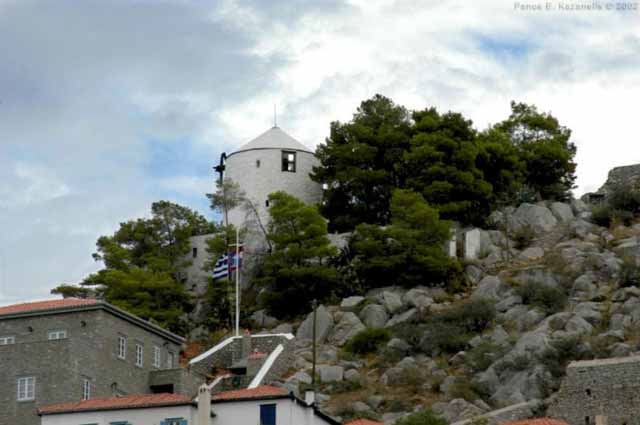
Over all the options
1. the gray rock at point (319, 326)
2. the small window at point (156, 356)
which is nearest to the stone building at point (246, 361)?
the small window at point (156, 356)

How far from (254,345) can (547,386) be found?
53.9 feet

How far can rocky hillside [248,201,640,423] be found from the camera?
70.1 metres

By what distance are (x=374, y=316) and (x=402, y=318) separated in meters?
1.46

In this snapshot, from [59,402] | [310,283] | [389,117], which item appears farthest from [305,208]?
[59,402]

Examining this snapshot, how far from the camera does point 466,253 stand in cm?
8969

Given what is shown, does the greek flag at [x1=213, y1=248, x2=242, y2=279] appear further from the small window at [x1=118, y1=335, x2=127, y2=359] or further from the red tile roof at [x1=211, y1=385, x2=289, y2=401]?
the red tile roof at [x1=211, y1=385, x2=289, y2=401]

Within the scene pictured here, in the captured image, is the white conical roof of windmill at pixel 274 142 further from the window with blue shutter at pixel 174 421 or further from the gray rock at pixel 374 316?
the window with blue shutter at pixel 174 421

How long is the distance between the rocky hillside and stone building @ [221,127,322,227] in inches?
417

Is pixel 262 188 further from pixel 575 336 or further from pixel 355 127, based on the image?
pixel 575 336

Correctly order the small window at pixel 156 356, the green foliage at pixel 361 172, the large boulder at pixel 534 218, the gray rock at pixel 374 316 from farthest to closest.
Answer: the green foliage at pixel 361 172 → the large boulder at pixel 534 218 → the gray rock at pixel 374 316 → the small window at pixel 156 356

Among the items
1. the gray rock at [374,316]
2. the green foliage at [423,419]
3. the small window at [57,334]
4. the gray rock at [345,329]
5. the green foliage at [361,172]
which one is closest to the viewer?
the green foliage at [423,419]

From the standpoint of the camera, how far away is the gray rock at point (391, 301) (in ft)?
274

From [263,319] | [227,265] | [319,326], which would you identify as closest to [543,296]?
[319,326]

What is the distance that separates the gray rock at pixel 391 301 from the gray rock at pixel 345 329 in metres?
1.83
